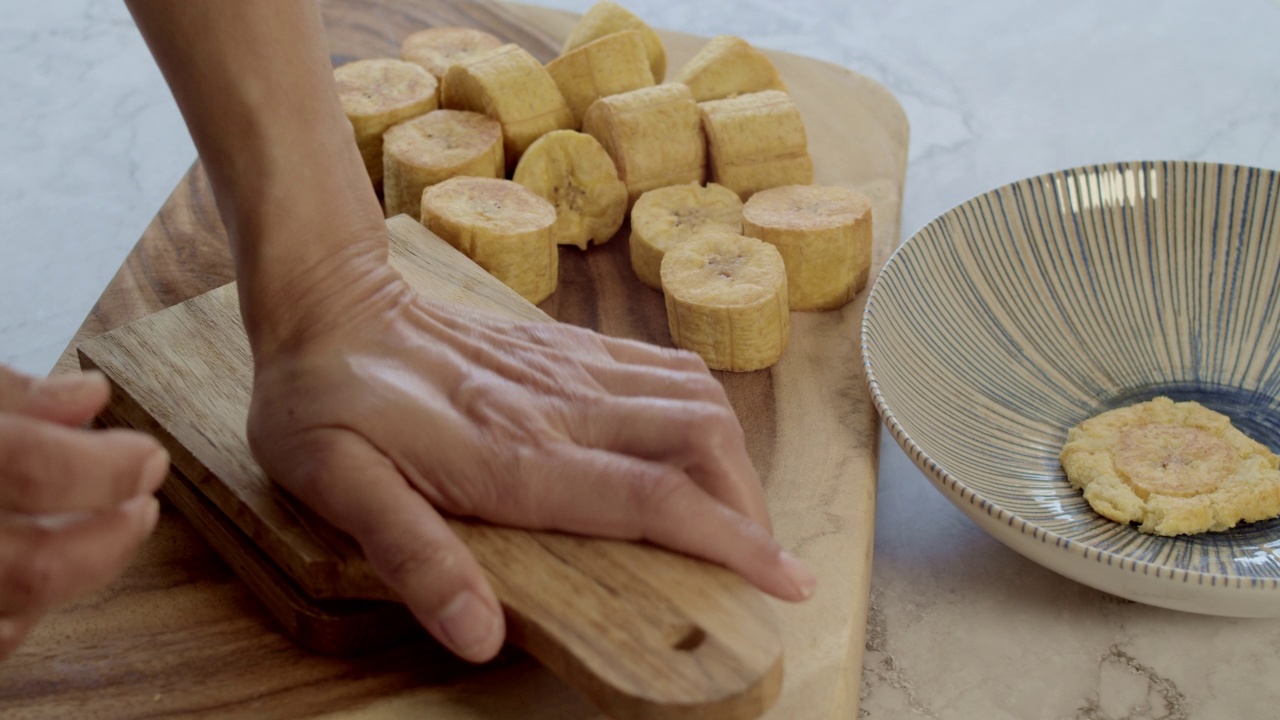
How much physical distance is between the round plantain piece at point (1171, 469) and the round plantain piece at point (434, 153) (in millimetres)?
A: 846

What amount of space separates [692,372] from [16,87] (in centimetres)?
192

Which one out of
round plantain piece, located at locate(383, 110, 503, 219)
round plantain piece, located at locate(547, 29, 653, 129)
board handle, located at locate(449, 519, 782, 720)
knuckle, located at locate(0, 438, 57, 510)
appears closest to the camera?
knuckle, located at locate(0, 438, 57, 510)

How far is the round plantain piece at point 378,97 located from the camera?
1729 millimetres

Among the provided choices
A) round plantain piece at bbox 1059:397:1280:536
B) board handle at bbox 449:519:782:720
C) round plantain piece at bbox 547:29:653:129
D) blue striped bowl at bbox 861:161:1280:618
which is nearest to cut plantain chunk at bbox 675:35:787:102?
round plantain piece at bbox 547:29:653:129

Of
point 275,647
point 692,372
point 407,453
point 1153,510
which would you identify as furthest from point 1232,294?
point 275,647

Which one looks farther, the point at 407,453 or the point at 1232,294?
the point at 1232,294

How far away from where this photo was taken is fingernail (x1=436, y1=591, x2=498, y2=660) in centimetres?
90

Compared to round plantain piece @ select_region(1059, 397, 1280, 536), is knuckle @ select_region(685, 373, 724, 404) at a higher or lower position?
higher

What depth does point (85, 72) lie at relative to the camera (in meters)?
2.47

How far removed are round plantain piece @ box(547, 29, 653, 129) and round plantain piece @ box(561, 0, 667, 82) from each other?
96mm

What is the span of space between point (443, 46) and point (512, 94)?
0.30m

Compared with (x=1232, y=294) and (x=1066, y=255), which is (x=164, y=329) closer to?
(x=1066, y=255)

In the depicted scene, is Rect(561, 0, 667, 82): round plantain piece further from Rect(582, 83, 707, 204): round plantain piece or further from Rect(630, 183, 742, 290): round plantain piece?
Rect(630, 183, 742, 290): round plantain piece

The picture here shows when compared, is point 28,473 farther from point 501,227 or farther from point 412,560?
point 501,227
